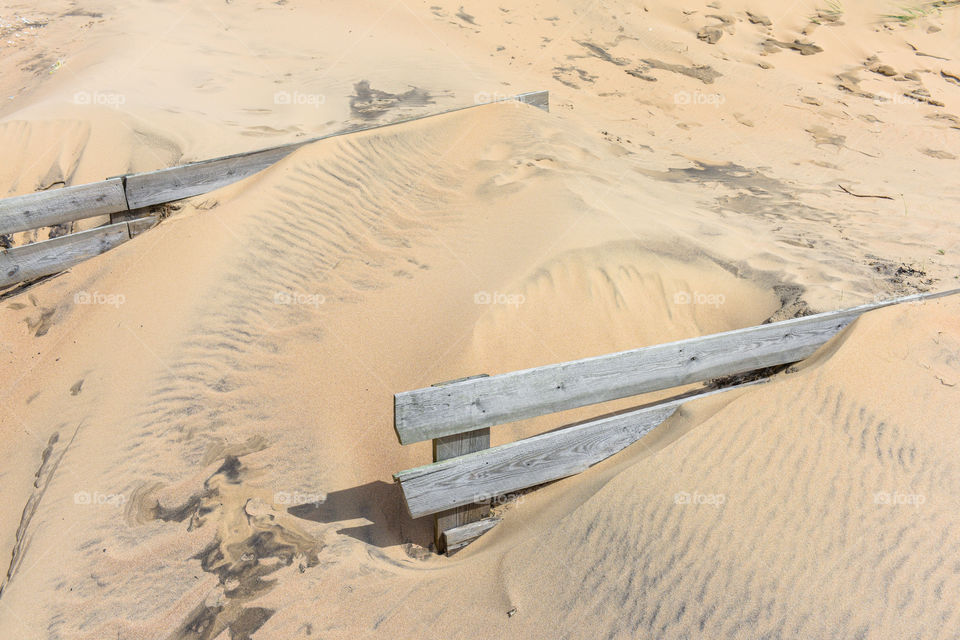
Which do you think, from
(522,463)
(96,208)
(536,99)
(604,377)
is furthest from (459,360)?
(536,99)

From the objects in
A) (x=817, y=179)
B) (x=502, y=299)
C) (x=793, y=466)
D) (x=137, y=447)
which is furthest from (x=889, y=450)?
(x=817, y=179)

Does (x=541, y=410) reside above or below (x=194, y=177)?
below

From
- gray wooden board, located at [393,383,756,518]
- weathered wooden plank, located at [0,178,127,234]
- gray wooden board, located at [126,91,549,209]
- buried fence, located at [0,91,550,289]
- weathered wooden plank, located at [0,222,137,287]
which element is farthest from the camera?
gray wooden board, located at [126,91,549,209]

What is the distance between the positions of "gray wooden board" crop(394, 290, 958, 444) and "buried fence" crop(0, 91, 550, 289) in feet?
13.5

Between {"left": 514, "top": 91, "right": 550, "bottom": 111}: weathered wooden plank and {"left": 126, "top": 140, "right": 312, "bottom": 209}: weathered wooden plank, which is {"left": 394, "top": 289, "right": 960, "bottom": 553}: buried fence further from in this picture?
{"left": 514, "top": 91, "right": 550, "bottom": 111}: weathered wooden plank

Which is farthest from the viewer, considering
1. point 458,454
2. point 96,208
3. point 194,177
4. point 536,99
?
point 536,99

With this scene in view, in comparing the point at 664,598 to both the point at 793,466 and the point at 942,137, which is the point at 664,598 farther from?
the point at 942,137

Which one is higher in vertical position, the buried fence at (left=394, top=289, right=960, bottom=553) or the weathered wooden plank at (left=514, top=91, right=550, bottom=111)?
the weathered wooden plank at (left=514, top=91, right=550, bottom=111)

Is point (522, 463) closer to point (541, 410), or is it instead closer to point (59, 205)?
point (541, 410)

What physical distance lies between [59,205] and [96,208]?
0.95ft

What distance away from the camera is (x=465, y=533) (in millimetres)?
3443

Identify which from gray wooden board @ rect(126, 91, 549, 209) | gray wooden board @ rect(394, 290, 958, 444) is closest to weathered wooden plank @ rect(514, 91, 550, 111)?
gray wooden board @ rect(126, 91, 549, 209)

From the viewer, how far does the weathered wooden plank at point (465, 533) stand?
3.39 meters

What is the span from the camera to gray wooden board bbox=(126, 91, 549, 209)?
5504mm
